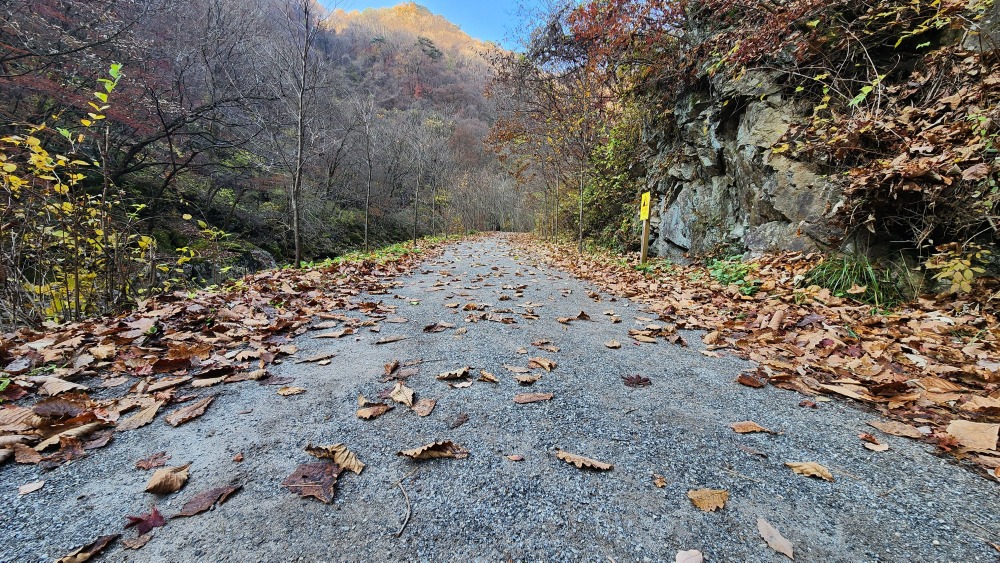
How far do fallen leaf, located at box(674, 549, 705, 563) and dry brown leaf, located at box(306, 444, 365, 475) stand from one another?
3.59ft

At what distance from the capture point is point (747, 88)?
19.4 feet

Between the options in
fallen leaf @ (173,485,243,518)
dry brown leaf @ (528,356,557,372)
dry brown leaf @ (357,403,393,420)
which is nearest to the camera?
fallen leaf @ (173,485,243,518)

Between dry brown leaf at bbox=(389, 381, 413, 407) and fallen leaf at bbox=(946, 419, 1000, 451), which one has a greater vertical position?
dry brown leaf at bbox=(389, 381, 413, 407)

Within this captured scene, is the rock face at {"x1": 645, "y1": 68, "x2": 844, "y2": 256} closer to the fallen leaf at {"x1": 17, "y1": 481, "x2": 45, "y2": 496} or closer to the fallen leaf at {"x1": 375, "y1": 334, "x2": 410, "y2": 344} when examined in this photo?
the fallen leaf at {"x1": 375, "y1": 334, "x2": 410, "y2": 344}

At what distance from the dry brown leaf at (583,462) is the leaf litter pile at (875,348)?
119 cm

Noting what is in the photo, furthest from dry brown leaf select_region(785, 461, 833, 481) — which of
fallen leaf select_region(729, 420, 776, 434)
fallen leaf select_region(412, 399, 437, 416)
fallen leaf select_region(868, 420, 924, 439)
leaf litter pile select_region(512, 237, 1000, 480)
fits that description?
fallen leaf select_region(412, 399, 437, 416)

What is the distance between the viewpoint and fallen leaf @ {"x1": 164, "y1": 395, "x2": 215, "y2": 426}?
1.74 metres

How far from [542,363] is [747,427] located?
1.16 m

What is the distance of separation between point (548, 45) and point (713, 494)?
12.3m

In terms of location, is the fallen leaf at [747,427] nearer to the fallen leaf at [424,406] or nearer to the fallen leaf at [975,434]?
the fallen leaf at [975,434]

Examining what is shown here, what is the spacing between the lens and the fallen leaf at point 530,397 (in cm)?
199

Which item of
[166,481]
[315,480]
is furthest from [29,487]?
[315,480]

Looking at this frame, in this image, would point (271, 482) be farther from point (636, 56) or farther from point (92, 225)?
point (636, 56)

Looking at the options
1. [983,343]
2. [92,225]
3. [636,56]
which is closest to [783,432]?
[983,343]
